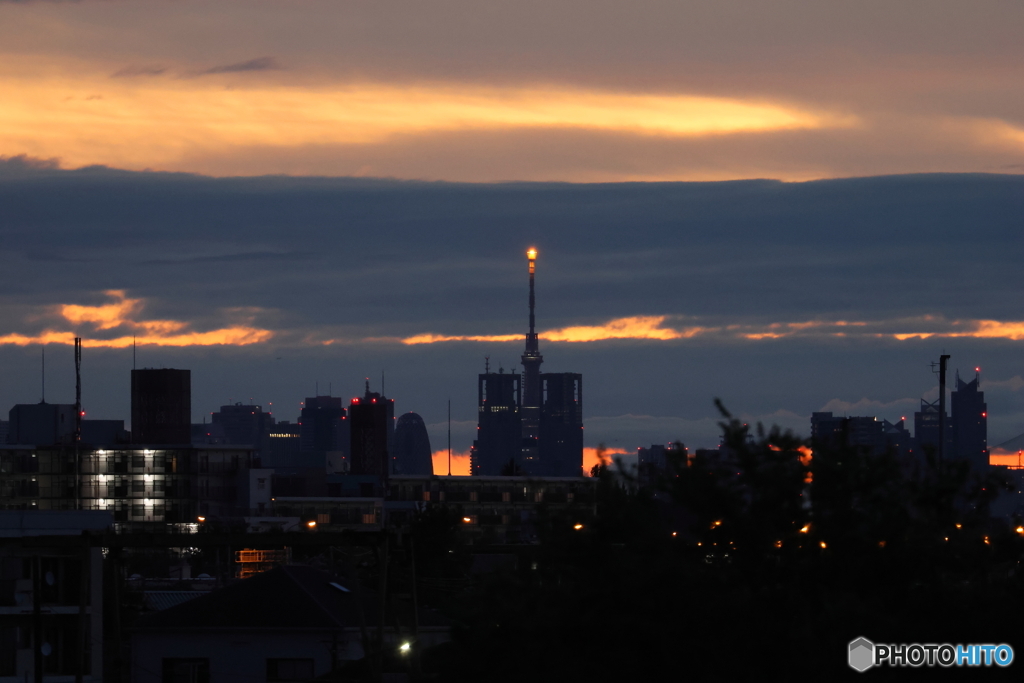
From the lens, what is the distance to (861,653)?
1820 centimetres

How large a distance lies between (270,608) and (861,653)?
34.9 m

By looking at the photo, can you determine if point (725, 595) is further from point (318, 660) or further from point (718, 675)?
point (318, 660)

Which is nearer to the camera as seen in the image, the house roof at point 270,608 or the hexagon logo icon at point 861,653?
the hexagon logo icon at point 861,653

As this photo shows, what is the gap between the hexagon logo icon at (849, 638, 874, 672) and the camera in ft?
59.5

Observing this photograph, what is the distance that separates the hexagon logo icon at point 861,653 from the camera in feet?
59.5

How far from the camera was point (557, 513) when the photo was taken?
21609 mm

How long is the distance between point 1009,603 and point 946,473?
1973 mm

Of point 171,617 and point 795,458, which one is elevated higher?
point 795,458

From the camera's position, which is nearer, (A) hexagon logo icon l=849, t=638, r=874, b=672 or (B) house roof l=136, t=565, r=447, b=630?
(A) hexagon logo icon l=849, t=638, r=874, b=672

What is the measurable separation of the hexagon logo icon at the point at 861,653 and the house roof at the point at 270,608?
32.7 meters

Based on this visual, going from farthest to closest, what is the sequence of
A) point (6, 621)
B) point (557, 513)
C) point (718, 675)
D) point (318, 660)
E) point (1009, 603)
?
point (6, 621) < point (318, 660) < point (557, 513) < point (1009, 603) < point (718, 675)

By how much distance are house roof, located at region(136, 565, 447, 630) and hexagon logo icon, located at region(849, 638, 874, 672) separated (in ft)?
107

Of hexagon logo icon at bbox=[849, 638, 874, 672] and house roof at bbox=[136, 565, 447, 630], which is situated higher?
hexagon logo icon at bbox=[849, 638, 874, 672]

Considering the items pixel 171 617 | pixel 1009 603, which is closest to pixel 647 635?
pixel 1009 603
